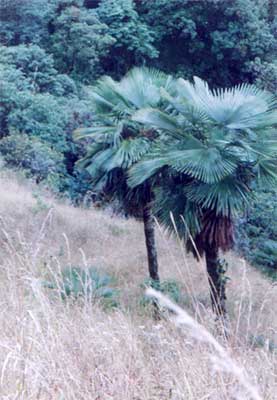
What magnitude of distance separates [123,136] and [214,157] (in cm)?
316

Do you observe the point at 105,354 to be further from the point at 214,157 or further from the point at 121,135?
the point at 121,135

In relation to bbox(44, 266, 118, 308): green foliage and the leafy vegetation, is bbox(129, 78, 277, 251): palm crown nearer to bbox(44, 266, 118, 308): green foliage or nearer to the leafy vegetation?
the leafy vegetation

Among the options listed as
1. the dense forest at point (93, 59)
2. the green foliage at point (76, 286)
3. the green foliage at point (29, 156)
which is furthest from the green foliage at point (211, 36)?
the green foliage at point (76, 286)

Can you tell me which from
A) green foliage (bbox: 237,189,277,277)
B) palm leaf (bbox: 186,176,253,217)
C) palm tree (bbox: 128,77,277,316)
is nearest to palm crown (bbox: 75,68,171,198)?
palm tree (bbox: 128,77,277,316)

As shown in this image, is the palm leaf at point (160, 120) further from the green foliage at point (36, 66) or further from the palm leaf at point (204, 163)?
the green foliage at point (36, 66)

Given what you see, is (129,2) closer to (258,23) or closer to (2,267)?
(258,23)

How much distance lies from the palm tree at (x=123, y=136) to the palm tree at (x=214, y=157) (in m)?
1.61

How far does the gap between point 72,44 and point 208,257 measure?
17204 mm

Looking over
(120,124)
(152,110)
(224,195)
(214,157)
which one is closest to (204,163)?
(214,157)

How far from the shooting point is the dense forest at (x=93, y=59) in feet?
70.5

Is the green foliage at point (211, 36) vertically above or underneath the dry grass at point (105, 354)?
above

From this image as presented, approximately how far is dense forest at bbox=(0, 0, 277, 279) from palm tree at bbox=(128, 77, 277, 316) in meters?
8.43

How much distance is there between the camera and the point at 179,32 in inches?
1190

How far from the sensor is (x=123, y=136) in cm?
1309
